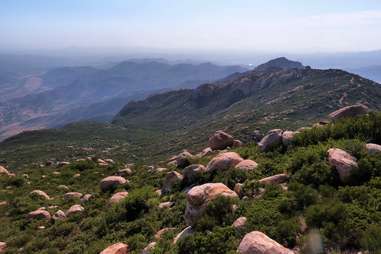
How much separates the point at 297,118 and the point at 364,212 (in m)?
103

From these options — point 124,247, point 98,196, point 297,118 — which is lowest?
point 297,118

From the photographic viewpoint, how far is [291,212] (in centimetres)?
1359

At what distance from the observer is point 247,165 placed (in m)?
19.3

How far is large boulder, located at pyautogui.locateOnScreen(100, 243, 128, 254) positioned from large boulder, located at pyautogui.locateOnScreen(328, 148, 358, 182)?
8.69 meters

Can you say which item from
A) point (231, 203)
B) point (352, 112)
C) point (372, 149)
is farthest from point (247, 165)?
point (352, 112)

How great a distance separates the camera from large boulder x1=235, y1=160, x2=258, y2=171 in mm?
18953

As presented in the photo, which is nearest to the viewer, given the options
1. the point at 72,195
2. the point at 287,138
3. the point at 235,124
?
the point at 287,138

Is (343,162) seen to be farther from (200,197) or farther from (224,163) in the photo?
(224,163)

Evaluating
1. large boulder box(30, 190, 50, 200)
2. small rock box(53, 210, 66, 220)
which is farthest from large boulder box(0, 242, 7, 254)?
large boulder box(30, 190, 50, 200)

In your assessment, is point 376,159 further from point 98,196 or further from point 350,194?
point 98,196

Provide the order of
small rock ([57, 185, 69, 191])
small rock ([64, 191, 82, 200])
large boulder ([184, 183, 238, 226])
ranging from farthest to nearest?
small rock ([57, 185, 69, 191])
small rock ([64, 191, 82, 200])
large boulder ([184, 183, 238, 226])

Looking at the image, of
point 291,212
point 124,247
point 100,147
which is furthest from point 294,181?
point 100,147

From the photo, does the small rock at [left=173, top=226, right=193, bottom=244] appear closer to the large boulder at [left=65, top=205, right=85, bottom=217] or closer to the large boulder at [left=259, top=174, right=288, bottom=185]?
the large boulder at [left=259, top=174, right=288, bottom=185]

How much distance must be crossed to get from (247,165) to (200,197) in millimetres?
4362
